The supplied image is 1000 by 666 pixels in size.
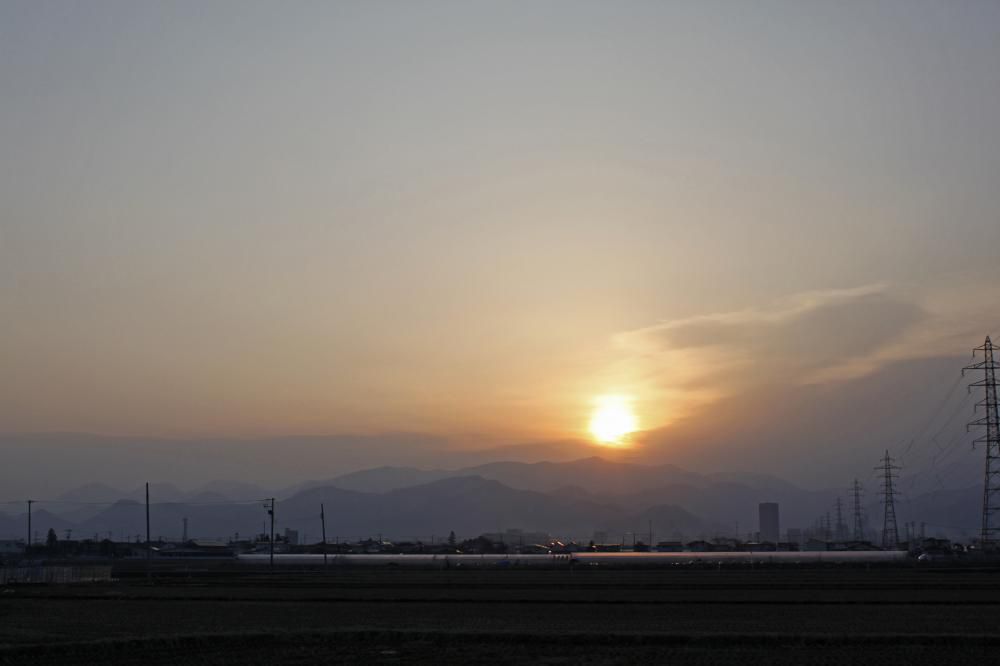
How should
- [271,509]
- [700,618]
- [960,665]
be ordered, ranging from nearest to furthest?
1. [960,665]
2. [700,618]
3. [271,509]

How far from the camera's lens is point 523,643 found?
29281mm

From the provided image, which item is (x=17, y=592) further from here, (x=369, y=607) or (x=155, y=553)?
(x=155, y=553)

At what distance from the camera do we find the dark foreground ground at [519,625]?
27.1 m

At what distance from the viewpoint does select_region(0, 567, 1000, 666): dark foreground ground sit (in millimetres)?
27125

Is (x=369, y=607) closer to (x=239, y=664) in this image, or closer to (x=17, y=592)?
(x=239, y=664)

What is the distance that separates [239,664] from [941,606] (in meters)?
27.7

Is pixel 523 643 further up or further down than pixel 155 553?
further up

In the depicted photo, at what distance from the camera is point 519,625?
3409 centimetres

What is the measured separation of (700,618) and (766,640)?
7.27 metres

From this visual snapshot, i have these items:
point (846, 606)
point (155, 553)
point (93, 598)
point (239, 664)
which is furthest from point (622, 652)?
point (155, 553)

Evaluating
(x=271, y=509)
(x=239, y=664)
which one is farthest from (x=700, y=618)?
(x=271, y=509)

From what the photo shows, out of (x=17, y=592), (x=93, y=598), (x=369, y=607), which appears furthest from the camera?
(x=17, y=592)

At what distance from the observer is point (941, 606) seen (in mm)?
40094

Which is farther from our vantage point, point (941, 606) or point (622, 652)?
point (941, 606)
